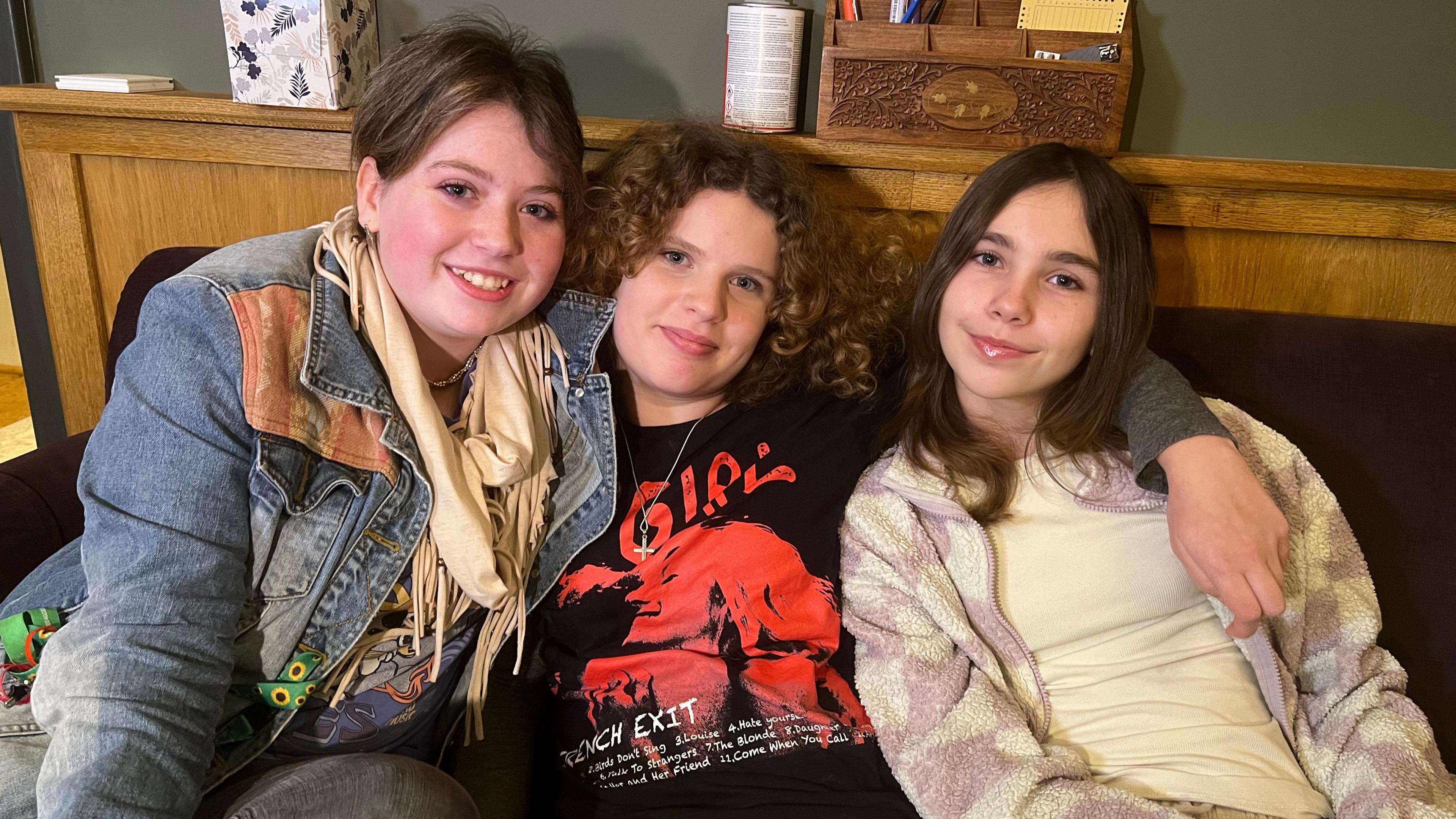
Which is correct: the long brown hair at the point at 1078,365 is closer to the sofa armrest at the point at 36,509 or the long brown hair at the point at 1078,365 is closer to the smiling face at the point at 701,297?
the smiling face at the point at 701,297

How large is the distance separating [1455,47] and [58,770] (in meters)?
2.07

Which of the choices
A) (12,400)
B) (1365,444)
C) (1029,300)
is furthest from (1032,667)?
(12,400)

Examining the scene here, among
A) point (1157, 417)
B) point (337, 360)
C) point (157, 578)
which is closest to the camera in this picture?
point (157, 578)

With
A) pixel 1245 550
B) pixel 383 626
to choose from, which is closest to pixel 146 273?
pixel 383 626

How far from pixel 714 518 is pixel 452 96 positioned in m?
0.59

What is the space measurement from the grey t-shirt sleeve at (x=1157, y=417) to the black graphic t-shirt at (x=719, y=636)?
1.14 ft

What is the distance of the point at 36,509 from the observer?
A: 126cm

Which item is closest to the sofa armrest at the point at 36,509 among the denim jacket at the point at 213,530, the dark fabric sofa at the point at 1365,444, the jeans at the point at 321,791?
the dark fabric sofa at the point at 1365,444

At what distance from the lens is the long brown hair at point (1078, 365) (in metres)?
1.18

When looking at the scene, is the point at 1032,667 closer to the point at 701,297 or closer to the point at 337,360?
the point at 701,297

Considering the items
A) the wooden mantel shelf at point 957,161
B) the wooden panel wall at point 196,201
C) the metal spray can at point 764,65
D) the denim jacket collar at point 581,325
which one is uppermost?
the metal spray can at point 764,65

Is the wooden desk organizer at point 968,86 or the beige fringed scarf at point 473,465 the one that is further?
the wooden desk organizer at point 968,86

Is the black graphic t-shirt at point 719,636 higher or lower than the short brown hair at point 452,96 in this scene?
lower

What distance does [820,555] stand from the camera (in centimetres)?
125
